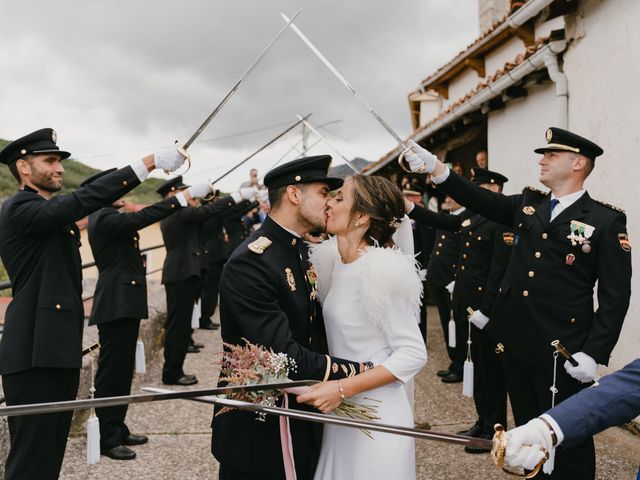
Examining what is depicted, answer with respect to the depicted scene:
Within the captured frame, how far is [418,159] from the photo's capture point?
3193mm

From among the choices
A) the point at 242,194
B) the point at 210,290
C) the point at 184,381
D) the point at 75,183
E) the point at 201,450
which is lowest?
the point at 201,450

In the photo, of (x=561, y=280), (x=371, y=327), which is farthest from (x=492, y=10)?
(x=371, y=327)

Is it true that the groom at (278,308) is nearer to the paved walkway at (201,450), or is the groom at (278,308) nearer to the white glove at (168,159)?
the white glove at (168,159)

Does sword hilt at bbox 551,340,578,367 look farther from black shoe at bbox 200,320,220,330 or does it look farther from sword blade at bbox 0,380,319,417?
black shoe at bbox 200,320,220,330

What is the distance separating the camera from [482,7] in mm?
12242

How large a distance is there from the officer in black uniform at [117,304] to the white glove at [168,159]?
4.26 feet

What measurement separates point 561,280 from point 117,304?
3.18m

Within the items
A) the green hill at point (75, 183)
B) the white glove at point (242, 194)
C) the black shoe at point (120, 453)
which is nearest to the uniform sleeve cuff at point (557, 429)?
the black shoe at point (120, 453)

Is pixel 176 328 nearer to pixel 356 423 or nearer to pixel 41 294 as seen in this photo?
pixel 41 294

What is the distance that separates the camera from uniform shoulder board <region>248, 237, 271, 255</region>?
2.20 meters

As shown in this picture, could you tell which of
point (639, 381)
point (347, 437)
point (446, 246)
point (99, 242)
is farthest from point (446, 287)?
point (639, 381)

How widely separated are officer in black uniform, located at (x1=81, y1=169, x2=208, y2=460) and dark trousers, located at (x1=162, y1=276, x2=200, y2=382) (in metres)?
1.32

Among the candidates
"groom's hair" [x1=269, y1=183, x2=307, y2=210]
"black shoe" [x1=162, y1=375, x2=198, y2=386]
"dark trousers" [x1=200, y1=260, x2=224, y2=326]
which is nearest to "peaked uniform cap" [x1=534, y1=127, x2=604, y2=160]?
"groom's hair" [x1=269, y1=183, x2=307, y2=210]

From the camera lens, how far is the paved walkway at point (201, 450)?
147 inches
